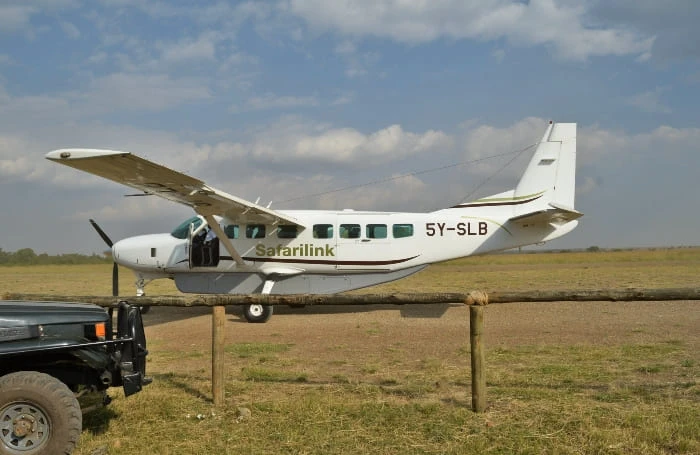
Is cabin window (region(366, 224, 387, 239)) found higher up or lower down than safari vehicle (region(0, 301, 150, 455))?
higher up

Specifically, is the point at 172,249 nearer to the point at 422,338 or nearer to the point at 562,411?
the point at 422,338

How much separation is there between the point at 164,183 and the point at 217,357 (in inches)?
264

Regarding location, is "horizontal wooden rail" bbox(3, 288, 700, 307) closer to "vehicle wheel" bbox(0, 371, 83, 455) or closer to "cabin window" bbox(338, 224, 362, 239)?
"vehicle wheel" bbox(0, 371, 83, 455)

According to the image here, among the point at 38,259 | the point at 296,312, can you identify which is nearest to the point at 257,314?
the point at 296,312

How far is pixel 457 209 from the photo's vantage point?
15922mm

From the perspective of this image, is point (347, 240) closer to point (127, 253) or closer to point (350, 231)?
point (350, 231)

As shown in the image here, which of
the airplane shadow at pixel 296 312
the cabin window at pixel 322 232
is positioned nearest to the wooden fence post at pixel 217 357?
the airplane shadow at pixel 296 312

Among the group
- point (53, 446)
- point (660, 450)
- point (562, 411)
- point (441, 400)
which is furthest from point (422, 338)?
point (53, 446)

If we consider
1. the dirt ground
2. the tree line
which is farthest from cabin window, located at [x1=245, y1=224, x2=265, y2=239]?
the tree line

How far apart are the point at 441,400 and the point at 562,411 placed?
1.30 meters

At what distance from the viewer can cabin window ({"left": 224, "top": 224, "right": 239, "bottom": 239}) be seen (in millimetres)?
15453

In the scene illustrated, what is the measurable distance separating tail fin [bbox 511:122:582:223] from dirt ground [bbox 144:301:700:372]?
3005mm

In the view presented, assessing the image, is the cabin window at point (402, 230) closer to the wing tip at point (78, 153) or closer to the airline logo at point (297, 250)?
the airline logo at point (297, 250)

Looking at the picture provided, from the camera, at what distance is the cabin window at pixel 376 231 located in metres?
15.5
